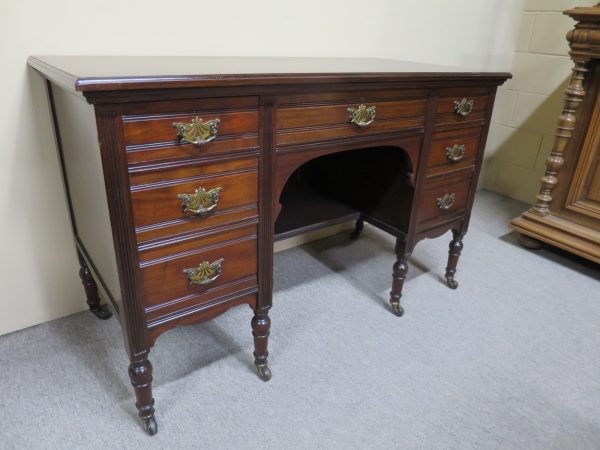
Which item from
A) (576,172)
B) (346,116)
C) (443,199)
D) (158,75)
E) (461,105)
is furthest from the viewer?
(576,172)

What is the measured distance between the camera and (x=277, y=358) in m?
1.47

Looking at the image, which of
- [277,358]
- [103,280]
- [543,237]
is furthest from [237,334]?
[543,237]

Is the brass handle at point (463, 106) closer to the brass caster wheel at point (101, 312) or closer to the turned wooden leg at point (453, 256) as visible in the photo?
A: the turned wooden leg at point (453, 256)

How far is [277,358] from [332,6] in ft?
4.60

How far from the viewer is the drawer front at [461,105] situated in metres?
1.46

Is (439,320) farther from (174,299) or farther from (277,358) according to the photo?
(174,299)

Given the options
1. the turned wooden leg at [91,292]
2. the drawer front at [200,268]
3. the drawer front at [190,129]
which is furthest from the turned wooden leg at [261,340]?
the turned wooden leg at [91,292]

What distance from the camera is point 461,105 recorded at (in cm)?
151

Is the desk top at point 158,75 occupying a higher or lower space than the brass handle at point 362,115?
higher

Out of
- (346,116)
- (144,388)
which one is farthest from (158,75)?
(144,388)

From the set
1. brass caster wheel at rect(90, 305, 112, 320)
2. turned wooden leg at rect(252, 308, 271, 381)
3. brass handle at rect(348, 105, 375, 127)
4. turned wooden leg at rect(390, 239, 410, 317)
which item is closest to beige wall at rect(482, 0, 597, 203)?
turned wooden leg at rect(390, 239, 410, 317)

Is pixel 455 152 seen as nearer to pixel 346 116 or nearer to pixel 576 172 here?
pixel 346 116

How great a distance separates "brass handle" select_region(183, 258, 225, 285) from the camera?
110 cm

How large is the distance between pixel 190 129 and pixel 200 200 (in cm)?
17
